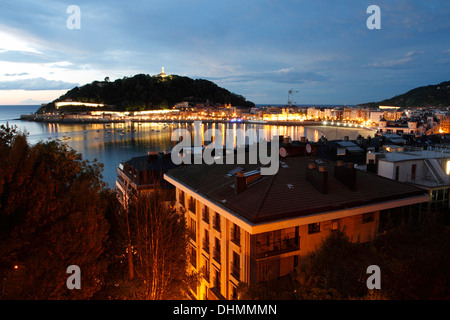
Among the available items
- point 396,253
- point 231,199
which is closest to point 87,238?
point 231,199

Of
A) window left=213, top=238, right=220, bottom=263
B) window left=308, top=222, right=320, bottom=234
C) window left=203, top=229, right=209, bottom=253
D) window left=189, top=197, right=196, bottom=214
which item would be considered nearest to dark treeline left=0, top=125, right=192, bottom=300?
window left=213, top=238, right=220, bottom=263

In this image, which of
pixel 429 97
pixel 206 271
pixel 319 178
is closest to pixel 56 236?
pixel 206 271

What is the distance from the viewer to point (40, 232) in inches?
132

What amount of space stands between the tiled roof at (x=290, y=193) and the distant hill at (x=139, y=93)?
88.7m

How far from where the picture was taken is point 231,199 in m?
5.14

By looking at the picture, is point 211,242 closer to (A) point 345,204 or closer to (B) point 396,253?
(A) point 345,204

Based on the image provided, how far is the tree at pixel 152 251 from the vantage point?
4.43 meters

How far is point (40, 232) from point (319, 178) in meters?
4.08

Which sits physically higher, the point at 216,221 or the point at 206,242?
the point at 216,221

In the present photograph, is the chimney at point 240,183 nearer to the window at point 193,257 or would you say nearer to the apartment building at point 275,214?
the apartment building at point 275,214

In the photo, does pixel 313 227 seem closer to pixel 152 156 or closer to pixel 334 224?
pixel 334 224

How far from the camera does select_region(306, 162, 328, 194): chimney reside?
5.12m

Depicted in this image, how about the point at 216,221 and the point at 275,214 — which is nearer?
the point at 275,214

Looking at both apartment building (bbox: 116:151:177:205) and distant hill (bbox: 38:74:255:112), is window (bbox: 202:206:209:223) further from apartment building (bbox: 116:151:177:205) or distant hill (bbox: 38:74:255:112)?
distant hill (bbox: 38:74:255:112)
